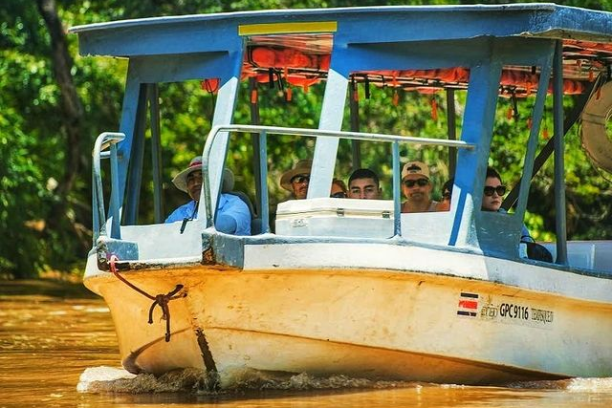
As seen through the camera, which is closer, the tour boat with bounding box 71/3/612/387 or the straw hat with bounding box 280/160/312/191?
the tour boat with bounding box 71/3/612/387

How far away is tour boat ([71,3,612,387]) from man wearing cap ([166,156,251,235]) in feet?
0.49

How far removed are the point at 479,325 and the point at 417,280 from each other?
0.60 metres

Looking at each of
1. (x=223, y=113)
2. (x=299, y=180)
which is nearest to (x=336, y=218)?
(x=223, y=113)

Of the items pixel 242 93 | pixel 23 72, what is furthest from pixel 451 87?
pixel 23 72

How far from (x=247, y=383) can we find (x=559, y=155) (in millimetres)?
2491

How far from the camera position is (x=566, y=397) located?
947 cm

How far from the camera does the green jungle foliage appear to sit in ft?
62.7

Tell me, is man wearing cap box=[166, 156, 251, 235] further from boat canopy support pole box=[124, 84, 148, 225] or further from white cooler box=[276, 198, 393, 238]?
boat canopy support pole box=[124, 84, 148, 225]

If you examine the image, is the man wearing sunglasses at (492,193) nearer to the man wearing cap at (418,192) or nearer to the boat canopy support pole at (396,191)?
the man wearing cap at (418,192)

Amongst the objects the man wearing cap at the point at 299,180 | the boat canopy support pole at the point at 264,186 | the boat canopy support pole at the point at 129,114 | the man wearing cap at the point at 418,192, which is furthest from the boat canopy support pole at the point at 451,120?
the boat canopy support pole at the point at 264,186

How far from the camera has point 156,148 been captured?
1089cm

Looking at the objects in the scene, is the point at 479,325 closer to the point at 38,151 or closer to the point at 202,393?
the point at 202,393

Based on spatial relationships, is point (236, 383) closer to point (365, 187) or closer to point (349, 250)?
point (349, 250)

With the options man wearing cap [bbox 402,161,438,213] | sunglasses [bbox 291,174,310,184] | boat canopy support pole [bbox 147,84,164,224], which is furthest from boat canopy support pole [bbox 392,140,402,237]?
boat canopy support pole [bbox 147,84,164,224]
